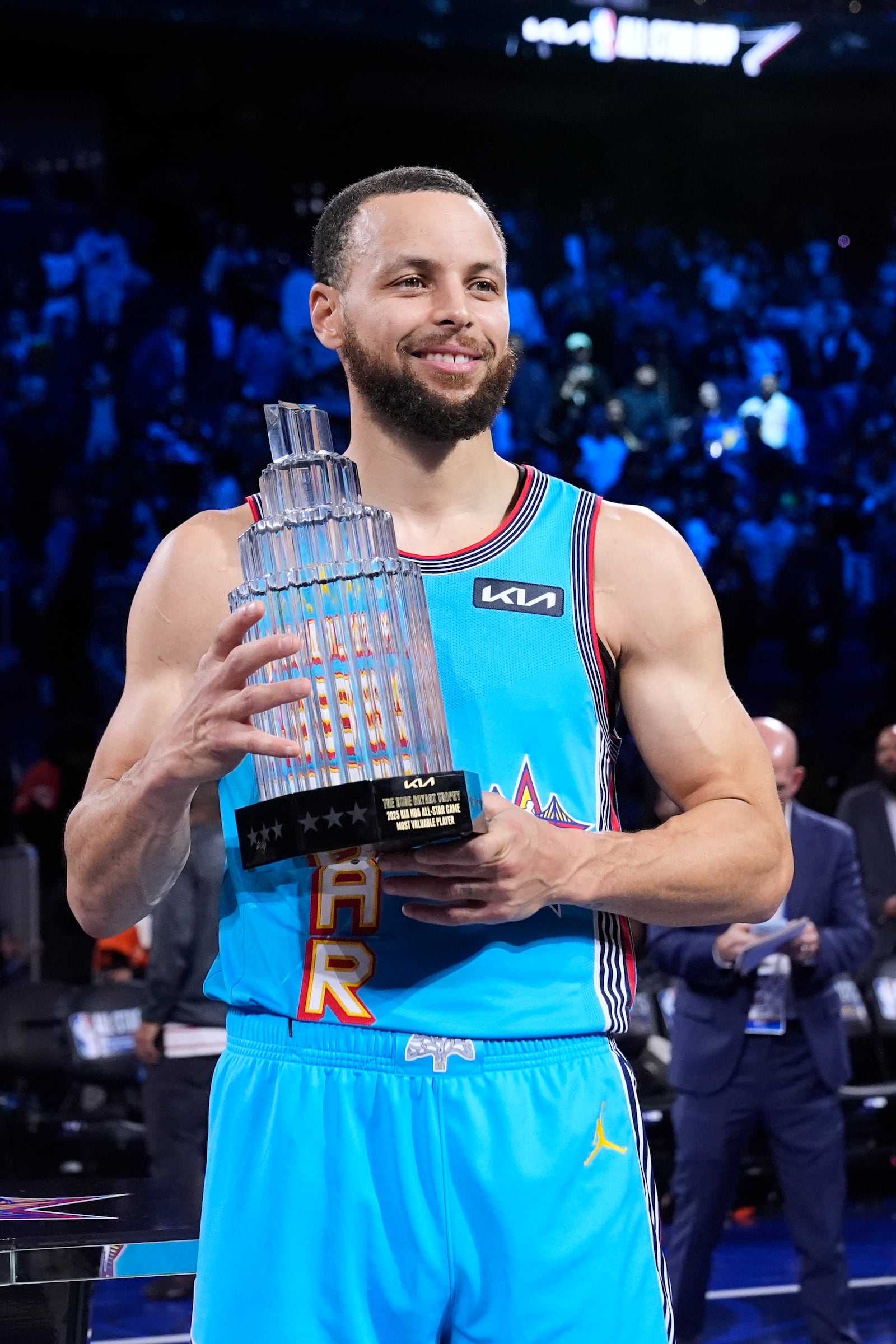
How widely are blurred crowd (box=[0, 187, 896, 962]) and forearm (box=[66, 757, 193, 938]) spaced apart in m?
6.58

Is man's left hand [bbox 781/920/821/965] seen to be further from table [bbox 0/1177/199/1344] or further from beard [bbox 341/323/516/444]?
beard [bbox 341/323/516/444]

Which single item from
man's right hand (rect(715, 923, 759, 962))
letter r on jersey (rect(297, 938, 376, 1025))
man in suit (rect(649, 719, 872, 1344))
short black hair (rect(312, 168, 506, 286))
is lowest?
man in suit (rect(649, 719, 872, 1344))

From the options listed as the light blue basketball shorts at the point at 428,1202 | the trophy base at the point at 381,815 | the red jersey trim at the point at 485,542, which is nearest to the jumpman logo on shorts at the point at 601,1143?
the light blue basketball shorts at the point at 428,1202

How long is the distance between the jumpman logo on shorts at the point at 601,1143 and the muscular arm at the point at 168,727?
566 mm

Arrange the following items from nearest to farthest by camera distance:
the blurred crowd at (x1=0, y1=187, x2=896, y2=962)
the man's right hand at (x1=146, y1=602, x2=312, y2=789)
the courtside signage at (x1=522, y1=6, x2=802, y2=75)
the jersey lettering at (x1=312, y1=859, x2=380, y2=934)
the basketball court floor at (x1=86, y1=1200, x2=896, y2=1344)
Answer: the man's right hand at (x1=146, y1=602, x2=312, y2=789)
the jersey lettering at (x1=312, y1=859, x2=380, y2=934)
the basketball court floor at (x1=86, y1=1200, x2=896, y2=1344)
the blurred crowd at (x1=0, y1=187, x2=896, y2=962)
the courtside signage at (x1=522, y1=6, x2=802, y2=75)

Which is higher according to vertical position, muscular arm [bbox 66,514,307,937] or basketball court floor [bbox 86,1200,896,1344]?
muscular arm [bbox 66,514,307,937]

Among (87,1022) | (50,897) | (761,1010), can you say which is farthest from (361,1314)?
(50,897)

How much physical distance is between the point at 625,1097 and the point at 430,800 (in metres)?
0.52

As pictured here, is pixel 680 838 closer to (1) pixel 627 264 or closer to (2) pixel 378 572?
(2) pixel 378 572

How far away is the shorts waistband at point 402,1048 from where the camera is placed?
1.72 m

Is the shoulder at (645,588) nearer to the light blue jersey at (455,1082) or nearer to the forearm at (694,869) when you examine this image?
the light blue jersey at (455,1082)

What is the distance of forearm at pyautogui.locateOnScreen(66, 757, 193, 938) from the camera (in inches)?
66.1

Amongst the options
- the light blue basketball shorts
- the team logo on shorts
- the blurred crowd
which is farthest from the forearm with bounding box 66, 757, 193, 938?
the blurred crowd

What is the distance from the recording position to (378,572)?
5.51 feet
